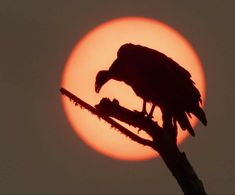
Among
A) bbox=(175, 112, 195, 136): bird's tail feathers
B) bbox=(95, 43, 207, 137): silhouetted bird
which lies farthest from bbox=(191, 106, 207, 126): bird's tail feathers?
bbox=(175, 112, 195, 136): bird's tail feathers

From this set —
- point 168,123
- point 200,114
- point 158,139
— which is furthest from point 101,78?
point 158,139

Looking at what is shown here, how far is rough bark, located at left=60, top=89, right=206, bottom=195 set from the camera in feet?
21.5

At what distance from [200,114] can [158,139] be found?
1.93m

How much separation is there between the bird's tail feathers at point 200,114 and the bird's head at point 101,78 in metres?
3.56

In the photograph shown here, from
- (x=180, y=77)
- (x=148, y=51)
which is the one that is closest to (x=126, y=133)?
(x=180, y=77)

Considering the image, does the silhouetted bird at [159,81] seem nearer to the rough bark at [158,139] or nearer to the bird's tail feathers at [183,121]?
the bird's tail feathers at [183,121]

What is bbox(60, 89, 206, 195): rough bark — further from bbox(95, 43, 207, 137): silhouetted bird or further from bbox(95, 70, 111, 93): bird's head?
bbox(95, 70, 111, 93): bird's head

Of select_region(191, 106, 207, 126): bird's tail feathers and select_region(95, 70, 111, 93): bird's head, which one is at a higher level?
select_region(95, 70, 111, 93): bird's head

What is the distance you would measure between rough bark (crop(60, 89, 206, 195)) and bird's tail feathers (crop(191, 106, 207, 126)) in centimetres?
138

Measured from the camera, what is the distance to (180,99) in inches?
383

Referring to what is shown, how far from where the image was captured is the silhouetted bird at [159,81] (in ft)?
31.6

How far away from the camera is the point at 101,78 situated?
1252cm

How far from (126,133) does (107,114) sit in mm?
1034

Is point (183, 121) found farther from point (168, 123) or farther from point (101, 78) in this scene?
point (101, 78)
